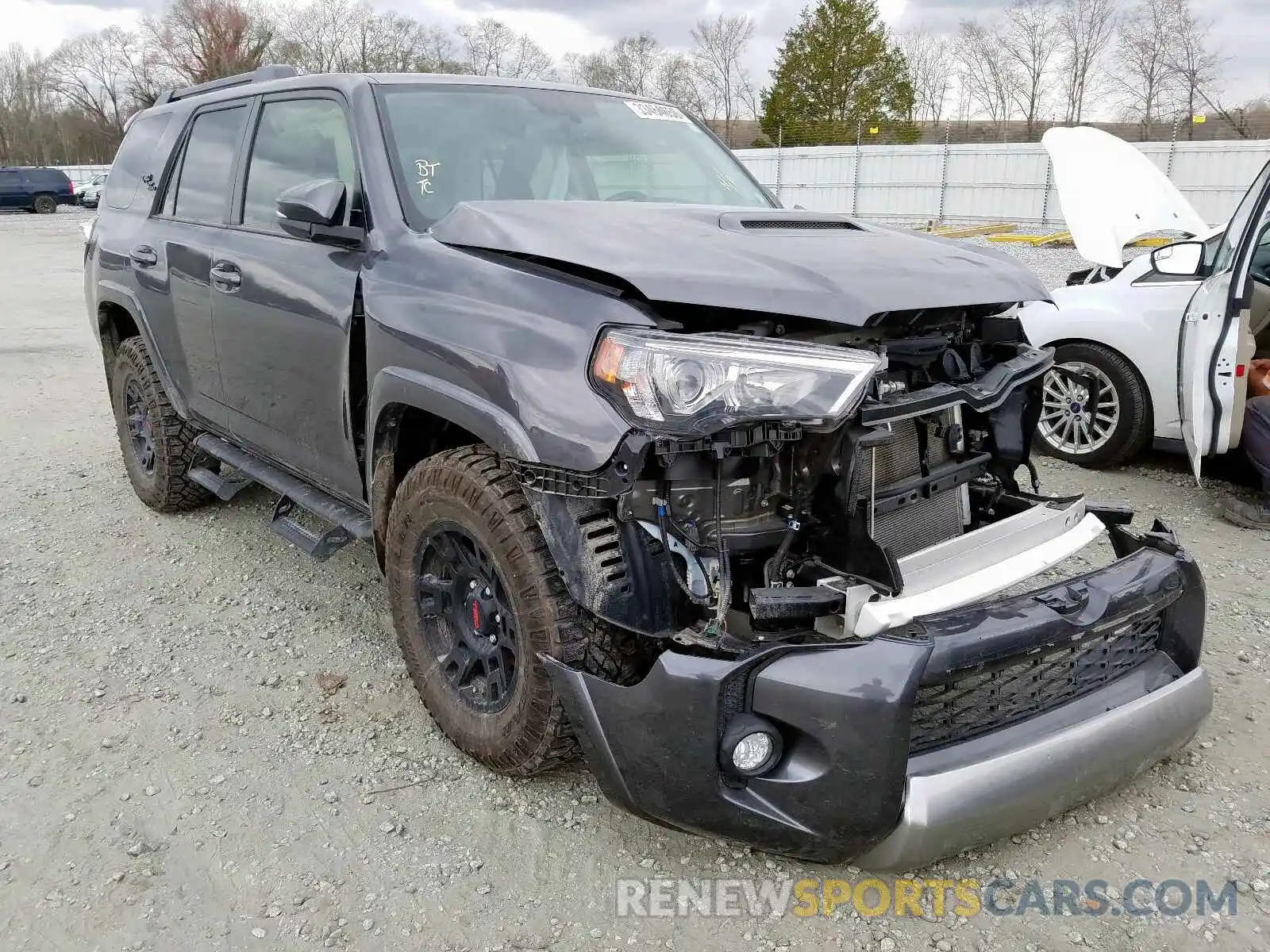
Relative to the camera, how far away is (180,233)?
4301 millimetres

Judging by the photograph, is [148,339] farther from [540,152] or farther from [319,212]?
[540,152]

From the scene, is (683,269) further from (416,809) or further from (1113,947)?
(1113,947)

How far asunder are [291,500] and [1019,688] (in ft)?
9.04

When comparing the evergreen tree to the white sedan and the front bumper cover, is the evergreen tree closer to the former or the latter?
the white sedan

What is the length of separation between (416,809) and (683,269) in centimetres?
165

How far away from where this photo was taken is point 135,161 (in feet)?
16.4

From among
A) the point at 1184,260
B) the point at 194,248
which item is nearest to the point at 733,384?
the point at 194,248

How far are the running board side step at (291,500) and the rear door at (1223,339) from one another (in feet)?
12.7

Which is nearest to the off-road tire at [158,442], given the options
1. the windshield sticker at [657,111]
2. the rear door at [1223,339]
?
the windshield sticker at [657,111]

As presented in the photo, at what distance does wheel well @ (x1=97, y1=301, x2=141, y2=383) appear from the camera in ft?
17.3

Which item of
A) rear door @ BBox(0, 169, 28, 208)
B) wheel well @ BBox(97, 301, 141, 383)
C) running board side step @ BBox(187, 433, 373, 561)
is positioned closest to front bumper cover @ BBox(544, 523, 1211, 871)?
running board side step @ BBox(187, 433, 373, 561)

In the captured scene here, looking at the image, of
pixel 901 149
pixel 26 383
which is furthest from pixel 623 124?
pixel 901 149

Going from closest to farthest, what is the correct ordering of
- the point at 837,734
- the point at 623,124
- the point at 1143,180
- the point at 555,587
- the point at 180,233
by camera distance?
the point at 837,734 → the point at 555,587 → the point at 623,124 → the point at 180,233 → the point at 1143,180

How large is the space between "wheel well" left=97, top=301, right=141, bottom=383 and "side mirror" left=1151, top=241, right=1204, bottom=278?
5406 millimetres
